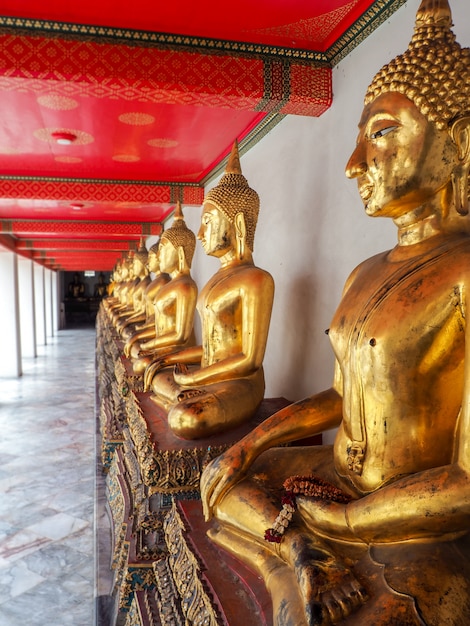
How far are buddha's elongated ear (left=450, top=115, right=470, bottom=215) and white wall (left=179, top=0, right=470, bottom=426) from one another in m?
0.57

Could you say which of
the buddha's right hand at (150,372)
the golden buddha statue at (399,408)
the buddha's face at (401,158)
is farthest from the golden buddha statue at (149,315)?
the buddha's face at (401,158)

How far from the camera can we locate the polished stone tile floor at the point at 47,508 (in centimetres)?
284

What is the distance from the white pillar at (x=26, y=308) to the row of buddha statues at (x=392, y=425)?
1219 centimetres

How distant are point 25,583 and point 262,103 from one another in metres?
2.77

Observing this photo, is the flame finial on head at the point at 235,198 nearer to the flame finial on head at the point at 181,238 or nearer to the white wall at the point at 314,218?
the white wall at the point at 314,218

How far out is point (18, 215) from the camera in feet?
24.3

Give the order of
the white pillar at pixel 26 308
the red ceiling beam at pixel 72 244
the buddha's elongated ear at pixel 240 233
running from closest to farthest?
the buddha's elongated ear at pixel 240 233 → the red ceiling beam at pixel 72 244 → the white pillar at pixel 26 308

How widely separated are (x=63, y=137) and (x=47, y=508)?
8.64 feet

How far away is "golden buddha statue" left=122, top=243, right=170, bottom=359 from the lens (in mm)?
3865

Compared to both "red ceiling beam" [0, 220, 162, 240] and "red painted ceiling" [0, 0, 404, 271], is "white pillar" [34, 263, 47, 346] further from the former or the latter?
"red painted ceiling" [0, 0, 404, 271]

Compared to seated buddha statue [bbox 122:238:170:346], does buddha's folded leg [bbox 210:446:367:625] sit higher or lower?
lower

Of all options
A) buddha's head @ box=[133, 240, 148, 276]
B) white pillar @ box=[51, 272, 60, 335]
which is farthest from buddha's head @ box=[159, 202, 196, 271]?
white pillar @ box=[51, 272, 60, 335]

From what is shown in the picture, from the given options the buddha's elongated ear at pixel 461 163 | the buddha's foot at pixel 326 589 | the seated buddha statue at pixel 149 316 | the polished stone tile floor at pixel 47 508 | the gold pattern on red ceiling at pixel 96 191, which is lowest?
the polished stone tile floor at pixel 47 508

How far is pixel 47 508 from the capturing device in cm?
399
